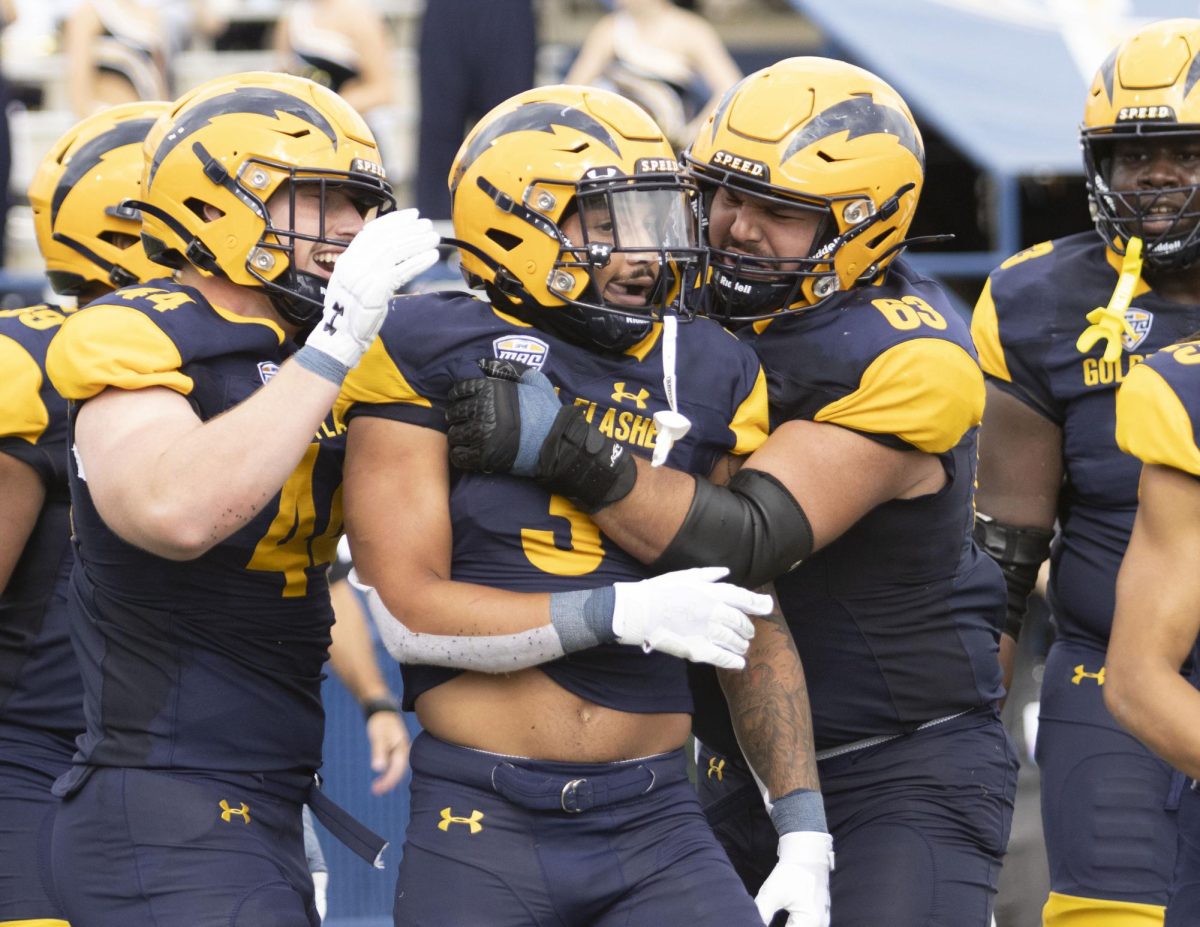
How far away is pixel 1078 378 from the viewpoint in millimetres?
4180

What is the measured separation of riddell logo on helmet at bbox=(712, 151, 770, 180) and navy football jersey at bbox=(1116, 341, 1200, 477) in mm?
899

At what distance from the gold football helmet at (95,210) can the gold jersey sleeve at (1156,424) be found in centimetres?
204

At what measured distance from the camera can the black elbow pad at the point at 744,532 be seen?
10.7ft

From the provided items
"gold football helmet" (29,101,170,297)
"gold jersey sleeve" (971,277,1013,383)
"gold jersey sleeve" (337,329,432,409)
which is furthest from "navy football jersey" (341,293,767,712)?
"gold jersey sleeve" (971,277,1013,383)

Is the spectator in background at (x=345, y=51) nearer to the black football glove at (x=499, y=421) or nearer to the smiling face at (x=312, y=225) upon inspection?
the smiling face at (x=312, y=225)

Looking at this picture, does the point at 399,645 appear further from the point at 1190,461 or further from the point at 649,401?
the point at 1190,461

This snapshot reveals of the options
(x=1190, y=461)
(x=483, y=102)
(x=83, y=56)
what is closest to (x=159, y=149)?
(x=1190, y=461)

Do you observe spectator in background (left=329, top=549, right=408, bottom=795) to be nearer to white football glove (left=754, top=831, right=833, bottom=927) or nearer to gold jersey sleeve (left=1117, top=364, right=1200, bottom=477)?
white football glove (left=754, top=831, right=833, bottom=927)

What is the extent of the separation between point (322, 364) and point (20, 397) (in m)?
0.84

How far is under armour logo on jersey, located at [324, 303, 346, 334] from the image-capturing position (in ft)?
10.00

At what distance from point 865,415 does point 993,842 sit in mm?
888

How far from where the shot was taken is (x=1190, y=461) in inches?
117

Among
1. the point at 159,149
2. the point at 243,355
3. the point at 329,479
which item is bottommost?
the point at 329,479

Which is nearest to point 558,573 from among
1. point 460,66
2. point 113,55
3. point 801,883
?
point 801,883
